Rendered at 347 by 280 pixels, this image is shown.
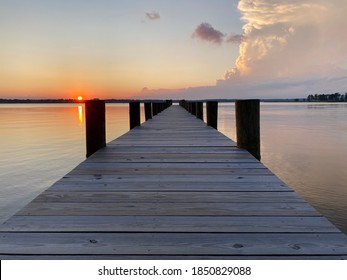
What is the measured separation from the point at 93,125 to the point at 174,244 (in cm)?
360

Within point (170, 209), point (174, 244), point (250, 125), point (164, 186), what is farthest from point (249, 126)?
point (174, 244)

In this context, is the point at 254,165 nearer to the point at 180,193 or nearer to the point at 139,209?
the point at 180,193

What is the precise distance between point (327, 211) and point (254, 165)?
15.5 feet

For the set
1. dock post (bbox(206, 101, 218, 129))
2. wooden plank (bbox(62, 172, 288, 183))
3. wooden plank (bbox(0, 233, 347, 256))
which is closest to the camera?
wooden plank (bbox(0, 233, 347, 256))

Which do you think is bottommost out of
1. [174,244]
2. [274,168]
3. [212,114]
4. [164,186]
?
[274,168]

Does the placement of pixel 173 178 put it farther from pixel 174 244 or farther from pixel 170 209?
pixel 174 244

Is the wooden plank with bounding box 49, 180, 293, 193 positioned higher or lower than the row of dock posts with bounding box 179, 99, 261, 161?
lower

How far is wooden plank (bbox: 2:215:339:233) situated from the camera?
2119mm

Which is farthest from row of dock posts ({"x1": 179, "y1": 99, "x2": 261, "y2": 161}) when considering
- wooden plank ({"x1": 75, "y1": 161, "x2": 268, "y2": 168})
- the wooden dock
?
the wooden dock

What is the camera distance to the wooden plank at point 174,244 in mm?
1836

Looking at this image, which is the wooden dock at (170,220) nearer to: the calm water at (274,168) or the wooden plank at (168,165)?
the wooden plank at (168,165)

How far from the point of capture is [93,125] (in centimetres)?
511

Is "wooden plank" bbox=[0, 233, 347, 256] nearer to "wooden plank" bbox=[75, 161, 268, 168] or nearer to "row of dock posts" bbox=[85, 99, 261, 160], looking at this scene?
"wooden plank" bbox=[75, 161, 268, 168]
